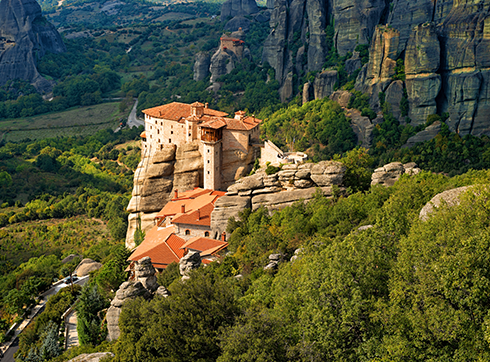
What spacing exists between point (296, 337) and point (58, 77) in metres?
180

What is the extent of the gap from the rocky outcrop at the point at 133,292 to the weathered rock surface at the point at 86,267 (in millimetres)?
23240

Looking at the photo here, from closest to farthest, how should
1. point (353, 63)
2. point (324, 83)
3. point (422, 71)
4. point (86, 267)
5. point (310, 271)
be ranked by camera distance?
point (310, 271)
point (86, 267)
point (422, 71)
point (353, 63)
point (324, 83)

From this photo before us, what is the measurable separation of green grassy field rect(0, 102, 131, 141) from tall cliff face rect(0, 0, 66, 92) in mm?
23644

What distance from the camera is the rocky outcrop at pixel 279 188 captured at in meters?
43.2

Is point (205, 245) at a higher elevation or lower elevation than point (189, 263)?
lower

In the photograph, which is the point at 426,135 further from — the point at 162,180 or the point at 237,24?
the point at 237,24

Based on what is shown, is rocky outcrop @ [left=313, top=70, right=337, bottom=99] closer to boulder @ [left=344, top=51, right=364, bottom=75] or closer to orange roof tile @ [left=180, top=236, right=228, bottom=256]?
boulder @ [left=344, top=51, right=364, bottom=75]

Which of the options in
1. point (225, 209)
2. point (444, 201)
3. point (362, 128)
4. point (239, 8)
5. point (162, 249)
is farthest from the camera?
point (239, 8)

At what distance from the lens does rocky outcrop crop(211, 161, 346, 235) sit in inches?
1699

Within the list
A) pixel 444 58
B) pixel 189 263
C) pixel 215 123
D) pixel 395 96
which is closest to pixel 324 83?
pixel 395 96

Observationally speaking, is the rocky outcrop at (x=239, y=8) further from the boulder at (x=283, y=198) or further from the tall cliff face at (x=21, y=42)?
the boulder at (x=283, y=198)

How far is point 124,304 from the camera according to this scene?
1077 inches

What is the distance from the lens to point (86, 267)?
5469 cm

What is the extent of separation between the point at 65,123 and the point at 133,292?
129 metres
